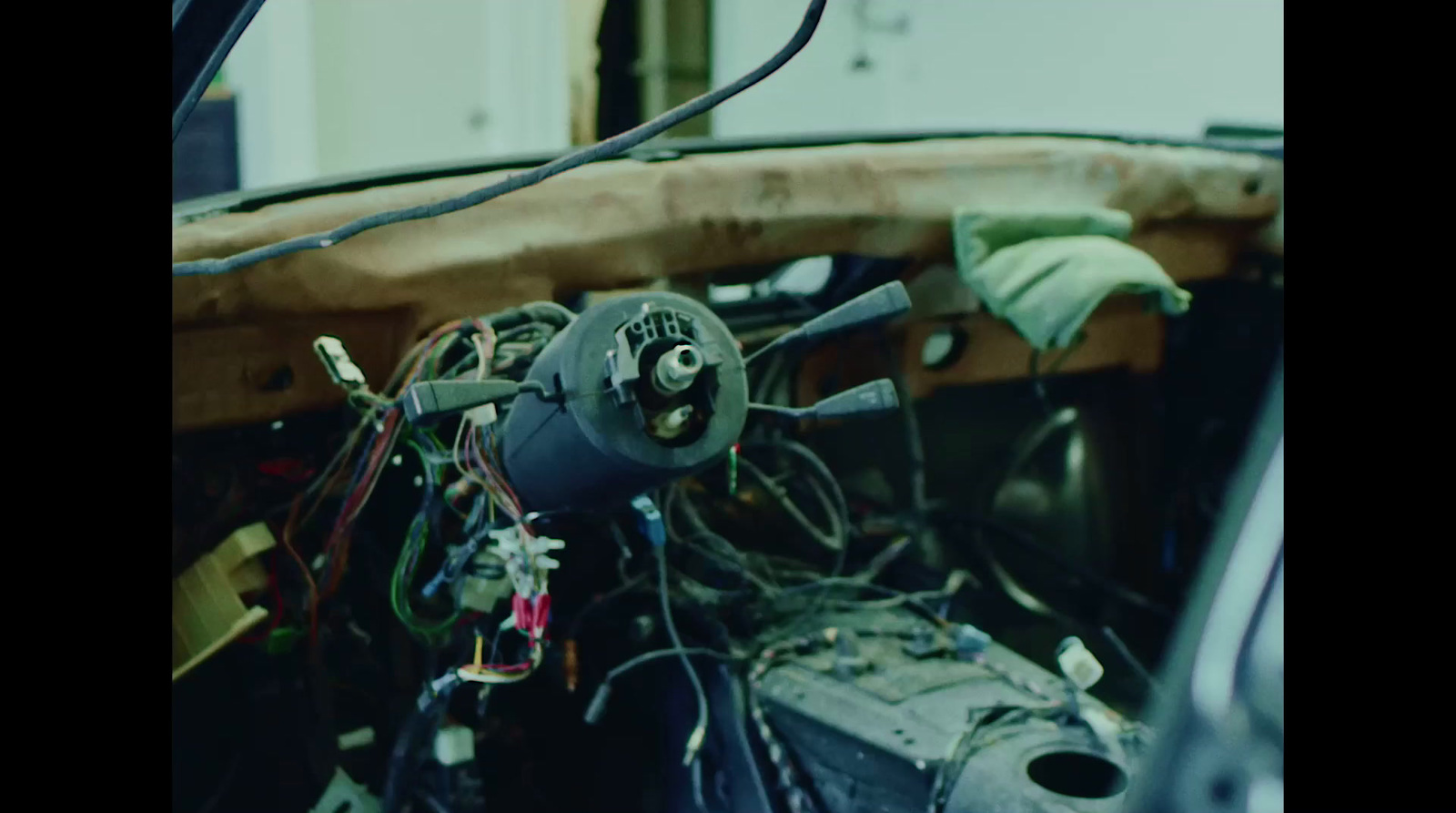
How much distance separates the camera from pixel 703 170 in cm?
154

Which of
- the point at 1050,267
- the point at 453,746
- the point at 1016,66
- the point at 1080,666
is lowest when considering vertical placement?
the point at 453,746

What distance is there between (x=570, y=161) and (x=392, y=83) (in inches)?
116

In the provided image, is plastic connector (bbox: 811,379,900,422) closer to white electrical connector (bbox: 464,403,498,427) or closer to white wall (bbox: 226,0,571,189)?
white electrical connector (bbox: 464,403,498,427)

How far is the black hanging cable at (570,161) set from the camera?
0.91 metres

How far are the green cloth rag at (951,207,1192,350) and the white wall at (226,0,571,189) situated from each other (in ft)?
7.46

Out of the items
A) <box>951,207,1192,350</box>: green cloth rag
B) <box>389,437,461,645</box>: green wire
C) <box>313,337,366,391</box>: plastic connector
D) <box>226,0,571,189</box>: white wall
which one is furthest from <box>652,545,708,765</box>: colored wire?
<box>226,0,571,189</box>: white wall

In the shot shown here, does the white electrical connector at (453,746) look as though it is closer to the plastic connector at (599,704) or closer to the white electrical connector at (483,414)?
the plastic connector at (599,704)

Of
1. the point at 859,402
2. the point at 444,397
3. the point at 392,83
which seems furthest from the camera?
the point at 392,83

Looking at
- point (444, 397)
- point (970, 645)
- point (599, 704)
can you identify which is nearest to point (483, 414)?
point (444, 397)

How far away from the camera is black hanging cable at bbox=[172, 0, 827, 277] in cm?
91

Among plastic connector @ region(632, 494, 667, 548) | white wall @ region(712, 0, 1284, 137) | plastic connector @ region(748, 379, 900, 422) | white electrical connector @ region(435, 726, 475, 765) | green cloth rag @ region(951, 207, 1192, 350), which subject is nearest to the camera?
plastic connector @ region(748, 379, 900, 422)

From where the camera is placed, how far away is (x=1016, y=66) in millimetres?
3193

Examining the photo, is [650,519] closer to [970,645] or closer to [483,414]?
[483,414]
